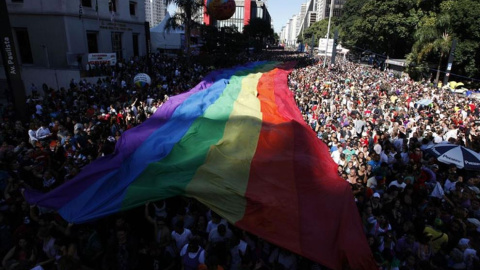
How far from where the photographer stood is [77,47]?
21703 mm

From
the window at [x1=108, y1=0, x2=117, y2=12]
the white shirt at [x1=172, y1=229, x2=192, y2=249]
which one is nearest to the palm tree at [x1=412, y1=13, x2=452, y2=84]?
the window at [x1=108, y1=0, x2=117, y2=12]

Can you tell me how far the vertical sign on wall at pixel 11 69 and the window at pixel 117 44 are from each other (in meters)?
13.9

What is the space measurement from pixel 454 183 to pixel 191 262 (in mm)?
6493

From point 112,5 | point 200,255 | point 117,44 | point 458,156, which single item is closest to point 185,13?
point 112,5

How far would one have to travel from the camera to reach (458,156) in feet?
26.4

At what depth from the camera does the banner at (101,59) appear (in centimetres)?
1889

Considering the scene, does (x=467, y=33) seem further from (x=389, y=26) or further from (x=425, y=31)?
(x=389, y=26)

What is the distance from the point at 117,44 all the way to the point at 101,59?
7985mm

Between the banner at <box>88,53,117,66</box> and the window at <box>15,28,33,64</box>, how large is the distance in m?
5.97

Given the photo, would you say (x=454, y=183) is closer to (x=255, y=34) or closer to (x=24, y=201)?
(x=24, y=201)

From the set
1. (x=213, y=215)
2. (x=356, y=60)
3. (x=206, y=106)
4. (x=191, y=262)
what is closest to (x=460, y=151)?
(x=213, y=215)

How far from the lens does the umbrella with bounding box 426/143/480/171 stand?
7.85 m

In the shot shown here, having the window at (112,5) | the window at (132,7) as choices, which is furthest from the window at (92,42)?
the window at (132,7)

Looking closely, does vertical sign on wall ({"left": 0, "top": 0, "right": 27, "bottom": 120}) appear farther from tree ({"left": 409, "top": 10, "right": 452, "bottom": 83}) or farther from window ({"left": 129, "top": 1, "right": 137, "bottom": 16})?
tree ({"left": 409, "top": 10, "right": 452, "bottom": 83})
